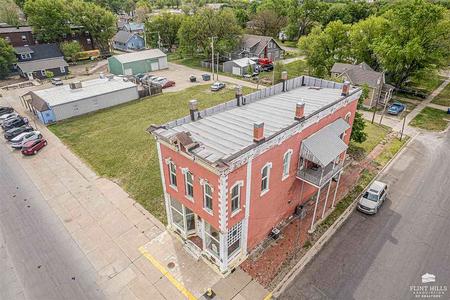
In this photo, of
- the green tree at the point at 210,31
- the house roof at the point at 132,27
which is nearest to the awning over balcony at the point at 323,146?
the green tree at the point at 210,31

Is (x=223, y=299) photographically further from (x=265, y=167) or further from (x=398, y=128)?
(x=398, y=128)

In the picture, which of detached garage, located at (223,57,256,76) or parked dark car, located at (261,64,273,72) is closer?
detached garage, located at (223,57,256,76)

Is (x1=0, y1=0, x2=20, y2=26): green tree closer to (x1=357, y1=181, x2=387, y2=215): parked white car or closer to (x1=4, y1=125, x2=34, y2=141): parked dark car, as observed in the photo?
(x1=4, y1=125, x2=34, y2=141): parked dark car

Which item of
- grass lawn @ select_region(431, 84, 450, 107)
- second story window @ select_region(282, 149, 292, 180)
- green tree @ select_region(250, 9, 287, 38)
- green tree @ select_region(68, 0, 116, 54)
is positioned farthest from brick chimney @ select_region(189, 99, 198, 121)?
green tree @ select_region(250, 9, 287, 38)

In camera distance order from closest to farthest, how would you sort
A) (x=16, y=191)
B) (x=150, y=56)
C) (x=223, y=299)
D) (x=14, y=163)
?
(x=223, y=299), (x=16, y=191), (x=14, y=163), (x=150, y=56)

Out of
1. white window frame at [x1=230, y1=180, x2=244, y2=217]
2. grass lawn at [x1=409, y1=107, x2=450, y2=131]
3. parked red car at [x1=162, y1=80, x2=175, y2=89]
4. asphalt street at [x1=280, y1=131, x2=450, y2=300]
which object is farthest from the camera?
parked red car at [x1=162, y1=80, x2=175, y2=89]

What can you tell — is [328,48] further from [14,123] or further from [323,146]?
[14,123]

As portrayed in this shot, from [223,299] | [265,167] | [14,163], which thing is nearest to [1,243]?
[14,163]
